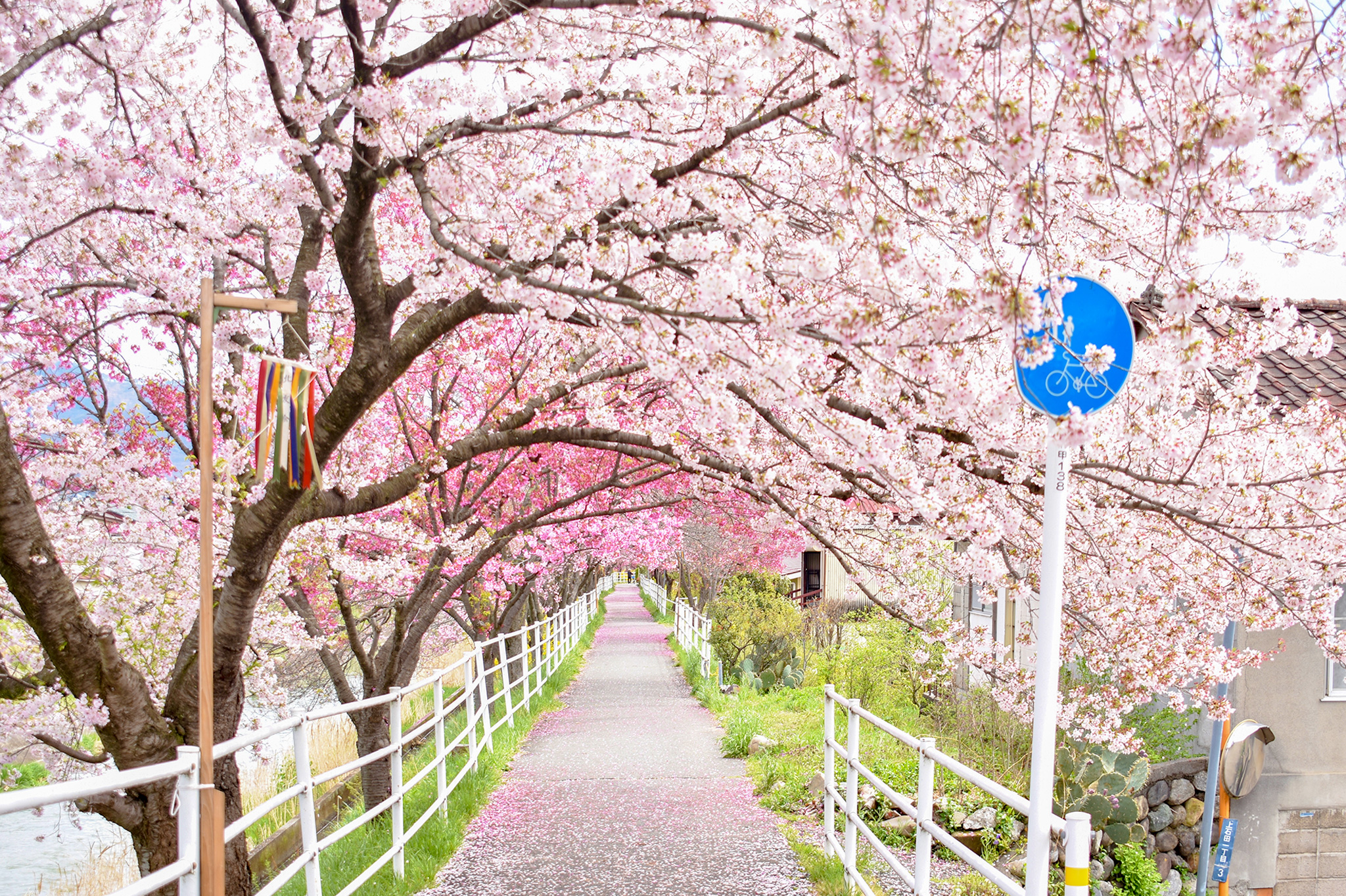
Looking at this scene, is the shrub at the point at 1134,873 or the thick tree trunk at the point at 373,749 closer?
the shrub at the point at 1134,873

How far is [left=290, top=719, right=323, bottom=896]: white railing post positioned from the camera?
4164 millimetres

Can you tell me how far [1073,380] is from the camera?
3.13 metres

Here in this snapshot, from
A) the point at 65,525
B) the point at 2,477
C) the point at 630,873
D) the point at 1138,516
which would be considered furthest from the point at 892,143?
the point at 65,525

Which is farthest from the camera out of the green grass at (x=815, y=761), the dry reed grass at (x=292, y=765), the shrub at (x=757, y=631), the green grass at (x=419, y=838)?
the shrub at (x=757, y=631)

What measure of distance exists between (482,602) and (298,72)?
37.4ft

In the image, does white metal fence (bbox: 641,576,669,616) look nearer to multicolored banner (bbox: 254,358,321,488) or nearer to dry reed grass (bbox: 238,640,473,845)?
dry reed grass (bbox: 238,640,473,845)

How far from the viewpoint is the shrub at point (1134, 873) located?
7.94 metres

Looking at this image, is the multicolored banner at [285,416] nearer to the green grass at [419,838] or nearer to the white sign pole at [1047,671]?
the white sign pole at [1047,671]

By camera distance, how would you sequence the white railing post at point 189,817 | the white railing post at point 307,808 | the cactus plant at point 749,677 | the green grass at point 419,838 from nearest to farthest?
the white railing post at point 189,817, the white railing post at point 307,808, the green grass at point 419,838, the cactus plant at point 749,677

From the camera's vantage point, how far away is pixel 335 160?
404cm

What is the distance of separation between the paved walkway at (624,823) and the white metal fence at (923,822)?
548 millimetres

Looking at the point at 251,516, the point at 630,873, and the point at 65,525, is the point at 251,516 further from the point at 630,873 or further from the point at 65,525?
the point at 630,873

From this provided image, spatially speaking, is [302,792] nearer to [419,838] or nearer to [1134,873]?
[419,838]

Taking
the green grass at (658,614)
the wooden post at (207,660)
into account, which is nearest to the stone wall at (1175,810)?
the wooden post at (207,660)
